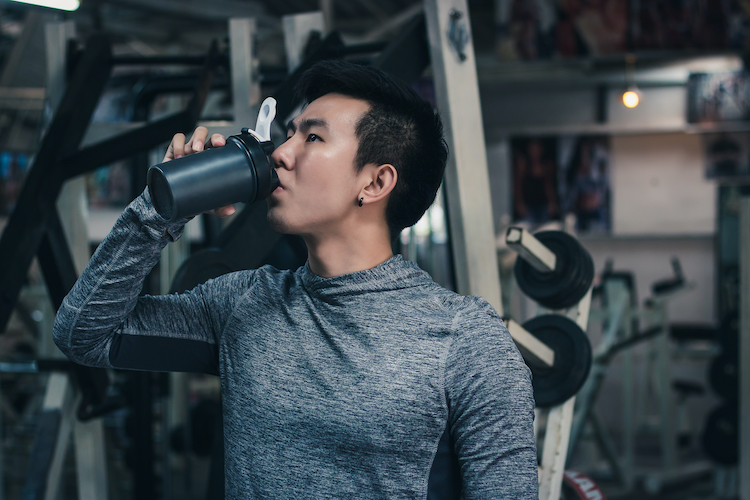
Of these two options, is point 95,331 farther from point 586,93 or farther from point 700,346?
point 586,93

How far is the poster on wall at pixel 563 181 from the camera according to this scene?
6.43m

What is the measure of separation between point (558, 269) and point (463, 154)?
354 mm

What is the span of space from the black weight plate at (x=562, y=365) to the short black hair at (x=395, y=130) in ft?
1.93

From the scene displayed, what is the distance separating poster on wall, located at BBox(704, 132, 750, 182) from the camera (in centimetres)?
605

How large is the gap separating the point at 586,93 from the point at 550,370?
565 centimetres

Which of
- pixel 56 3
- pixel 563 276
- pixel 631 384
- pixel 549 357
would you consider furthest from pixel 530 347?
pixel 631 384

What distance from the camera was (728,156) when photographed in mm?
6062

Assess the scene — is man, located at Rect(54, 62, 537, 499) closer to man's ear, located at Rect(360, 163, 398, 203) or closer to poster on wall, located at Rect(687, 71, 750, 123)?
man's ear, located at Rect(360, 163, 398, 203)

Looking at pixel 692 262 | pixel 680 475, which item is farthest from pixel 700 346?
pixel 680 475

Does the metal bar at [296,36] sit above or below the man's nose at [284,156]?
above

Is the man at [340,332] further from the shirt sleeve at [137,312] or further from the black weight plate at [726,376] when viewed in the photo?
the black weight plate at [726,376]

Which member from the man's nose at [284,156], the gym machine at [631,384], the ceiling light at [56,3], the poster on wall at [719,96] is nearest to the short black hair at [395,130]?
the man's nose at [284,156]

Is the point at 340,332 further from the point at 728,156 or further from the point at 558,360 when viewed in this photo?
the point at 728,156

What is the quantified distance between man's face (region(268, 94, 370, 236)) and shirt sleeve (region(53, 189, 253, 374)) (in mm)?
162
